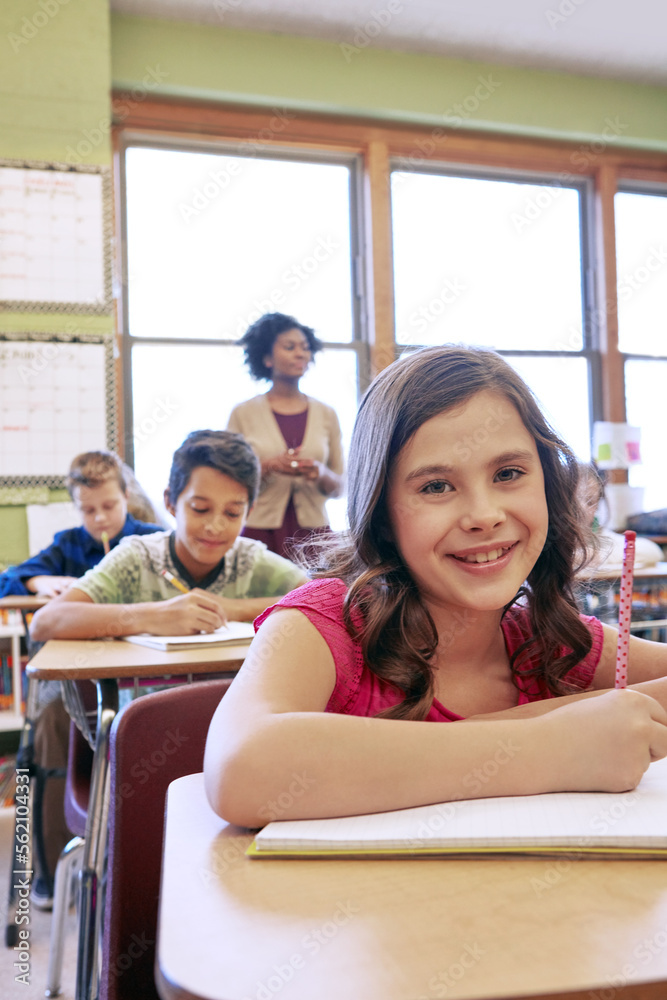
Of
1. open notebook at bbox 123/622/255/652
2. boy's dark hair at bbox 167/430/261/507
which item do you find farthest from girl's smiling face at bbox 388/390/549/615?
boy's dark hair at bbox 167/430/261/507

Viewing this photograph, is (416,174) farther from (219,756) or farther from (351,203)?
(219,756)

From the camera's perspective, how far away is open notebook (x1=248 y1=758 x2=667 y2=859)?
0.57 meters

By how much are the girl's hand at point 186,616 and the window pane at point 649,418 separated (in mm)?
3553

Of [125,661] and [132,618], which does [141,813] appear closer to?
[125,661]

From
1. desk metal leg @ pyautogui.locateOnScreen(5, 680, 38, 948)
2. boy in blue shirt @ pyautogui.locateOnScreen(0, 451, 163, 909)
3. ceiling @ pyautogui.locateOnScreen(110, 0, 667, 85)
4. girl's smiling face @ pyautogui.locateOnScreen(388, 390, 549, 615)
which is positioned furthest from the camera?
ceiling @ pyautogui.locateOnScreen(110, 0, 667, 85)

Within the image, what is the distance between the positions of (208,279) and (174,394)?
59cm

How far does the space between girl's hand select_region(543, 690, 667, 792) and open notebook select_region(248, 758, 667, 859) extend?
0.08 ft

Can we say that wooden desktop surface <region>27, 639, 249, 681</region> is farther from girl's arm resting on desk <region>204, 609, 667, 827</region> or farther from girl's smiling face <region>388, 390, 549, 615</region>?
girl's arm resting on desk <region>204, 609, 667, 827</region>

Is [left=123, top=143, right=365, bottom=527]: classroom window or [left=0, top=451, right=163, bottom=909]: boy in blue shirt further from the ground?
[left=123, top=143, right=365, bottom=527]: classroom window

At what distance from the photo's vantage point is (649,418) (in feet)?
16.3

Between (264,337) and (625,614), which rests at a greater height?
(264,337)

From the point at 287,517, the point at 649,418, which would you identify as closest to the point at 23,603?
the point at 287,517

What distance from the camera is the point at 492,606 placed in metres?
0.92

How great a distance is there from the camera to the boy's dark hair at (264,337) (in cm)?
345
